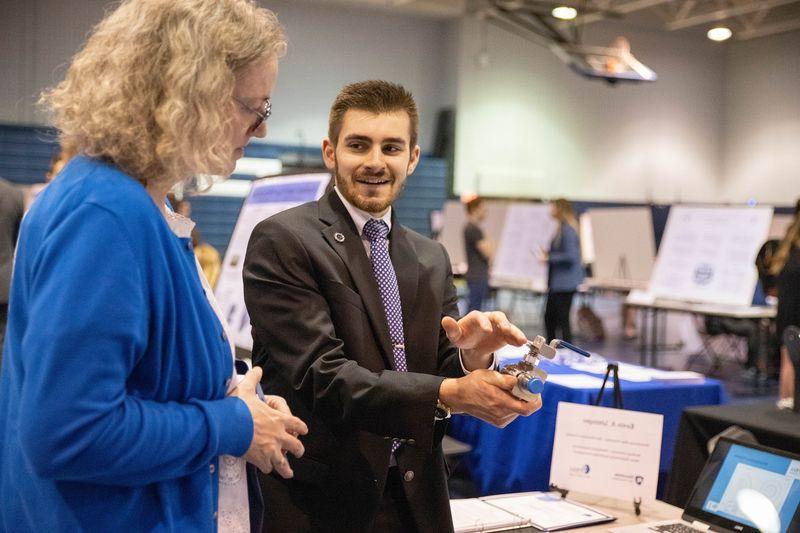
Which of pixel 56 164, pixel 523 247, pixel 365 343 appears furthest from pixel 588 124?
pixel 365 343

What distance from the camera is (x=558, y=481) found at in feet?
7.70

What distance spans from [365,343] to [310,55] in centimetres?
1319

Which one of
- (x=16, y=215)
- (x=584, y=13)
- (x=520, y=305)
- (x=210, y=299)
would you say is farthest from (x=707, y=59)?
(x=210, y=299)

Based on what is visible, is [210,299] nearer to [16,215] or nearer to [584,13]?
[16,215]

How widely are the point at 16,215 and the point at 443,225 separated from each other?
971 cm

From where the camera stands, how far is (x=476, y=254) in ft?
32.9

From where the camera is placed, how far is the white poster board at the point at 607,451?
7.29 feet

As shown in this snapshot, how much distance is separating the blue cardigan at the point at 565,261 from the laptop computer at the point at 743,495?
6.74 m

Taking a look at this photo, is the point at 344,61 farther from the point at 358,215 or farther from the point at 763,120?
the point at 358,215

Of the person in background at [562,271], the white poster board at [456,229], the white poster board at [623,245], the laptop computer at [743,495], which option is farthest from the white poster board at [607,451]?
the white poster board at [456,229]

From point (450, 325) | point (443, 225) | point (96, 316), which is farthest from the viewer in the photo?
point (443, 225)

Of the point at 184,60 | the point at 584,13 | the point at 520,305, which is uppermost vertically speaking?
the point at 584,13

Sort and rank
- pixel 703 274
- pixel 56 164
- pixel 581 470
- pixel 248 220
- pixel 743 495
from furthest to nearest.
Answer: pixel 703 274
pixel 56 164
pixel 248 220
pixel 581 470
pixel 743 495

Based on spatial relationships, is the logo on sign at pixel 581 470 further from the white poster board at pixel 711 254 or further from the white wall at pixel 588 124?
the white wall at pixel 588 124
